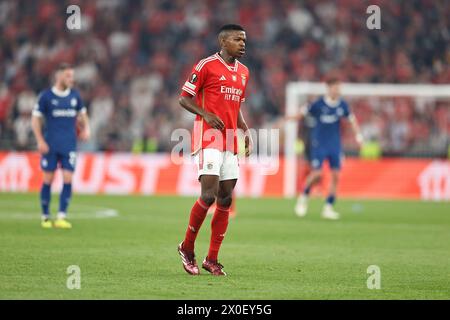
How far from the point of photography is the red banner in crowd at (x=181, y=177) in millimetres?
25875

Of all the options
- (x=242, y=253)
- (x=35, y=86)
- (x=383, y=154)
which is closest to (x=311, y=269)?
(x=242, y=253)

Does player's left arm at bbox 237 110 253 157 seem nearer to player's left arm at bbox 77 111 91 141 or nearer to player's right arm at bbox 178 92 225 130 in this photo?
player's right arm at bbox 178 92 225 130

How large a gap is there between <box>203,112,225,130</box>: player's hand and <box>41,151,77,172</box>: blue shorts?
6044mm

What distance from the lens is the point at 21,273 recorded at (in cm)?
914

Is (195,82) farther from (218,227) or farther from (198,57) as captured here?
(198,57)

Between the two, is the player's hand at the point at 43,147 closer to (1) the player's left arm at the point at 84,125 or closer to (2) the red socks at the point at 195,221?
(1) the player's left arm at the point at 84,125

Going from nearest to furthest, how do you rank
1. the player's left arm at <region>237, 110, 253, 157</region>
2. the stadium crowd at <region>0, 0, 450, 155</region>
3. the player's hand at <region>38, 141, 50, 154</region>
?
the player's left arm at <region>237, 110, 253, 157</region>
the player's hand at <region>38, 141, 50, 154</region>
the stadium crowd at <region>0, 0, 450, 155</region>

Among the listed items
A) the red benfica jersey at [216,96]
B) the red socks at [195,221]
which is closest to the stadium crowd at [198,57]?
the red benfica jersey at [216,96]

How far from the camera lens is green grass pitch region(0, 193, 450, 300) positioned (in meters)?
8.28

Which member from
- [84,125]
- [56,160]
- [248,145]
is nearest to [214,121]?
[248,145]

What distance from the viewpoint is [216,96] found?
32.1 ft

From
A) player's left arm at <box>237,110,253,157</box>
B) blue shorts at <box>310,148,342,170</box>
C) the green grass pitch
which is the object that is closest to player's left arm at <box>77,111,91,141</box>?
the green grass pitch
